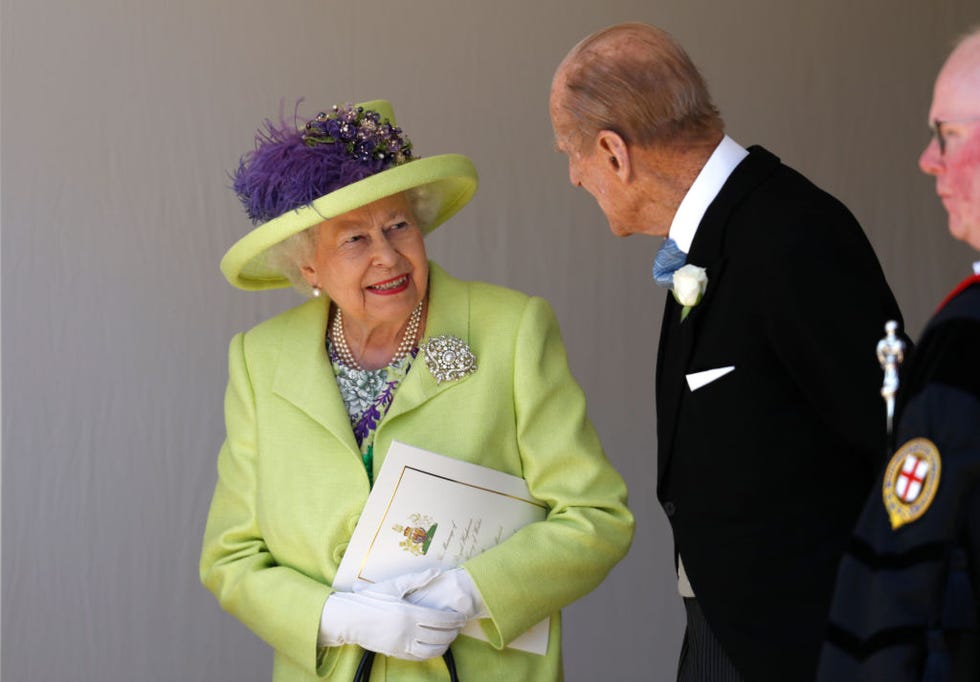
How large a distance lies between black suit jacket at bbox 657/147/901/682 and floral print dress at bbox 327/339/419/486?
80 centimetres

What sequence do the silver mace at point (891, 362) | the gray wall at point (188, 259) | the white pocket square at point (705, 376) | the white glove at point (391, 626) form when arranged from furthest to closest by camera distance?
1. the gray wall at point (188, 259)
2. the white glove at point (391, 626)
3. the white pocket square at point (705, 376)
4. the silver mace at point (891, 362)

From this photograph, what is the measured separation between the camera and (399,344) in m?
3.16

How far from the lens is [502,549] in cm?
291

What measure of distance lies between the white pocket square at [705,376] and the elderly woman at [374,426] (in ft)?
1.86

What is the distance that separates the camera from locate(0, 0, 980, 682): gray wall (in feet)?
15.6

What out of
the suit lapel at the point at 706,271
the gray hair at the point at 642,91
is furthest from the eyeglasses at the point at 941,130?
the gray hair at the point at 642,91

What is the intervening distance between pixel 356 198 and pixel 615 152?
63cm

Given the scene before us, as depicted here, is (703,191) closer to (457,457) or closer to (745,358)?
(745,358)

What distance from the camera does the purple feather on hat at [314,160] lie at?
3.04 m

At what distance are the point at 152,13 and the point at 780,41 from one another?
247 centimetres

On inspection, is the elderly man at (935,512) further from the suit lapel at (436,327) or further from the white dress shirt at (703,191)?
the suit lapel at (436,327)

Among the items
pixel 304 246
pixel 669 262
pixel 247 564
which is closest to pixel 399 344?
pixel 304 246

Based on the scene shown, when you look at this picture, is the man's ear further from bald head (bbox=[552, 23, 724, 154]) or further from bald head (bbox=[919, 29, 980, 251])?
bald head (bbox=[919, 29, 980, 251])

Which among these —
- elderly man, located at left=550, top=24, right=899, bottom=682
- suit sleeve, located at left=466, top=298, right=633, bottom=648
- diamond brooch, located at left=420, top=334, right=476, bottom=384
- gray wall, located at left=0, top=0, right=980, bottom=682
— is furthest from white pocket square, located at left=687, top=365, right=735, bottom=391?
gray wall, located at left=0, top=0, right=980, bottom=682
